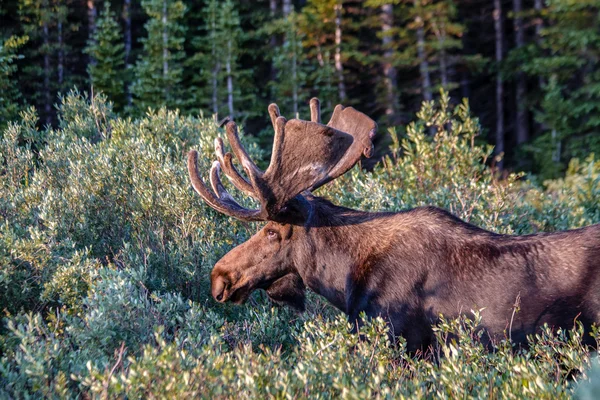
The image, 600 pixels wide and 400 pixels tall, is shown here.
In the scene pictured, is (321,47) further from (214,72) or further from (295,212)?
(295,212)

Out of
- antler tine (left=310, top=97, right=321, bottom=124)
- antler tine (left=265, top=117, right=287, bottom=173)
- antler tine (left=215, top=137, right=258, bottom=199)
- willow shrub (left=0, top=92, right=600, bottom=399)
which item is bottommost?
willow shrub (left=0, top=92, right=600, bottom=399)

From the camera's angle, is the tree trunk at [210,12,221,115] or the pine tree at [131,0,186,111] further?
the tree trunk at [210,12,221,115]

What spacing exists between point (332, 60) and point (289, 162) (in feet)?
68.0

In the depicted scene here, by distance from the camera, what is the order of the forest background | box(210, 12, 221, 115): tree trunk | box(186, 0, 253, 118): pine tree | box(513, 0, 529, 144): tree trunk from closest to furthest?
the forest background, box(186, 0, 253, 118): pine tree, box(210, 12, 221, 115): tree trunk, box(513, 0, 529, 144): tree trunk

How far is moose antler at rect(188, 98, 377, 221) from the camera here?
14.8 feet

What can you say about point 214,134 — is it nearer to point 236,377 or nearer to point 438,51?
point 236,377

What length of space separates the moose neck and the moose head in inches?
1.9

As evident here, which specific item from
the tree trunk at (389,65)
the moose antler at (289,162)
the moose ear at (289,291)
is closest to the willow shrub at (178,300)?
the moose ear at (289,291)

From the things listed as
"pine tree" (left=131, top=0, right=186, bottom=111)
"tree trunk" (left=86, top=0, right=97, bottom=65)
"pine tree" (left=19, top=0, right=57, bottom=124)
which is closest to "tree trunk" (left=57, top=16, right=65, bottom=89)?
"pine tree" (left=19, top=0, right=57, bottom=124)

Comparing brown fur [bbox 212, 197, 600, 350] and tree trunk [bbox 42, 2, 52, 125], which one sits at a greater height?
tree trunk [bbox 42, 2, 52, 125]

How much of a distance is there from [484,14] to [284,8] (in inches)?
327

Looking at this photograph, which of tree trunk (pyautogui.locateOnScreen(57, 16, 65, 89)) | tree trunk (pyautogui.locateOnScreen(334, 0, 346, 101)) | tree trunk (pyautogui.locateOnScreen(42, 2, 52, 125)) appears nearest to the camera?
tree trunk (pyautogui.locateOnScreen(334, 0, 346, 101))

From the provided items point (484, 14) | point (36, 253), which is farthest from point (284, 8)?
point (36, 253)

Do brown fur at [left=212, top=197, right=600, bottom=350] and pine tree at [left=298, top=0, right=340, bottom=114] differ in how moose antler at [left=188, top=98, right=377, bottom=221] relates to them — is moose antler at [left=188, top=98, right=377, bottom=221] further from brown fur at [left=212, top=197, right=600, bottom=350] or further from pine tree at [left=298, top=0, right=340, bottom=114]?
pine tree at [left=298, top=0, right=340, bottom=114]
